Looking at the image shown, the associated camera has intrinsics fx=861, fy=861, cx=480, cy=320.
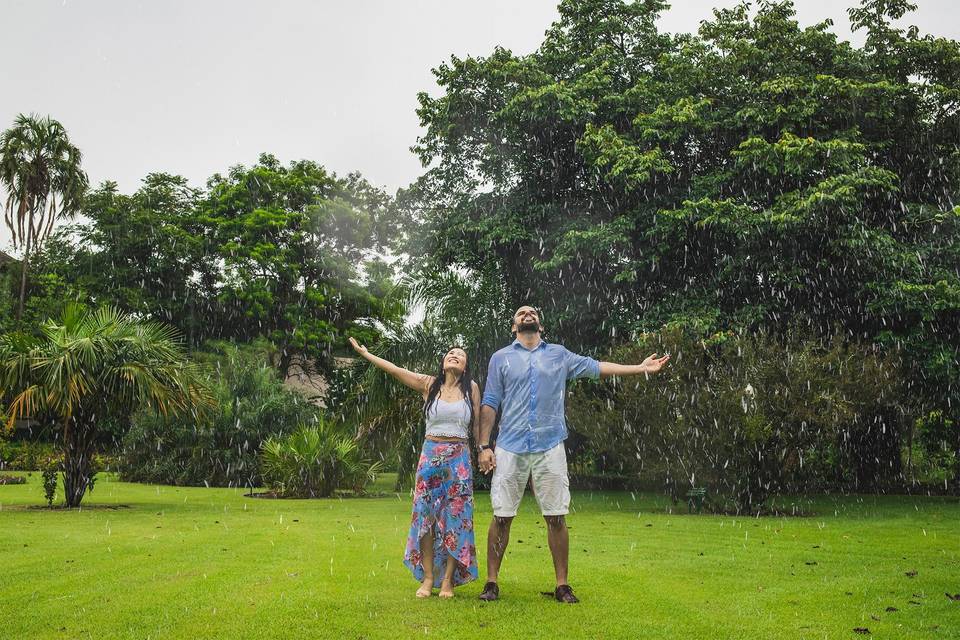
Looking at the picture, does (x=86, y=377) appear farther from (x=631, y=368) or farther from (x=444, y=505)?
(x=631, y=368)

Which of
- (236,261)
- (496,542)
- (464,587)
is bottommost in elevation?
(464,587)

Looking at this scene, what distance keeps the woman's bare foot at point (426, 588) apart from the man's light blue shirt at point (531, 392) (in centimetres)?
114

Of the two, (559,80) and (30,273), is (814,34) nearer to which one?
(559,80)

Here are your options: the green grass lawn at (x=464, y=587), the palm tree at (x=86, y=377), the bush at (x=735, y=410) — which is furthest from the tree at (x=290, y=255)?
the green grass lawn at (x=464, y=587)

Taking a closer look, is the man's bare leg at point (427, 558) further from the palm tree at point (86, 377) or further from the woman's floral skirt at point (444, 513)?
the palm tree at point (86, 377)

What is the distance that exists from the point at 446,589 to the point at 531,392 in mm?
1561

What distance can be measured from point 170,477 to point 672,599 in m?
18.9

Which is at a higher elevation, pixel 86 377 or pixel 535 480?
pixel 86 377

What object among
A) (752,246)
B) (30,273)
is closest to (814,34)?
(752,246)

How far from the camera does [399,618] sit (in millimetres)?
5578

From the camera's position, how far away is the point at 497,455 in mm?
6258

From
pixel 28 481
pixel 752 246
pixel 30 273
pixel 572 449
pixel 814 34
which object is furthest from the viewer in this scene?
pixel 30 273

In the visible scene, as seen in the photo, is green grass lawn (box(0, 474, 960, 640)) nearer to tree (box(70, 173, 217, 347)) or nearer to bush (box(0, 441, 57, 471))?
bush (box(0, 441, 57, 471))

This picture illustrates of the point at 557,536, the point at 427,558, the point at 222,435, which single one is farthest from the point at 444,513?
the point at 222,435
